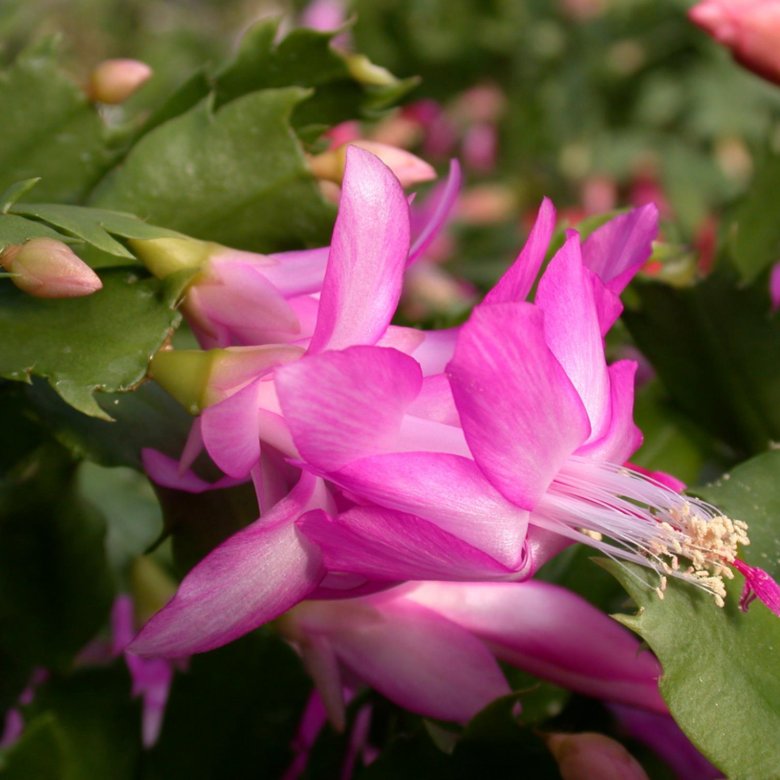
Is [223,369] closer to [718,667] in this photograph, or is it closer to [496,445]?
[496,445]

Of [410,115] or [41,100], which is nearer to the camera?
[41,100]

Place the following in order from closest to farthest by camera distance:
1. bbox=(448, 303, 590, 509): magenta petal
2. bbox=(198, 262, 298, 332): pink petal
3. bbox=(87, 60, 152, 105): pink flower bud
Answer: bbox=(448, 303, 590, 509): magenta petal, bbox=(198, 262, 298, 332): pink petal, bbox=(87, 60, 152, 105): pink flower bud

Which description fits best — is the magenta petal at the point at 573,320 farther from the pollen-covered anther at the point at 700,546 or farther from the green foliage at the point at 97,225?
the green foliage at the point at 97,225

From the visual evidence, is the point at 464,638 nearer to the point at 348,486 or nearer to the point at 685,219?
the point at 348,486

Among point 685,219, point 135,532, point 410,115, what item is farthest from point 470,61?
point 135,532

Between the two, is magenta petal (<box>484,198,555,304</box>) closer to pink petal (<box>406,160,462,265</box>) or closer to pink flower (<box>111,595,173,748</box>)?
pink petal (<box>406,160,462,265</box>)

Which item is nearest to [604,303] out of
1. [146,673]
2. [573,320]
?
[573,320]

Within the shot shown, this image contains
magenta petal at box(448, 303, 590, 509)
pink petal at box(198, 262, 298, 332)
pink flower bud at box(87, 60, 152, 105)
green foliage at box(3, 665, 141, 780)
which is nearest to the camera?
magenta petal at box(448, 303, 590, 509)

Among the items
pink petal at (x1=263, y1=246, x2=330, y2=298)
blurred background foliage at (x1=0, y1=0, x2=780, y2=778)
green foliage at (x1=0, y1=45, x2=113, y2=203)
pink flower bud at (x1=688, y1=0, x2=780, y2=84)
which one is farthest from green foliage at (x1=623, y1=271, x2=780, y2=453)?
green foliage at (x1=0, y1=45, x2=113, y2=203)
